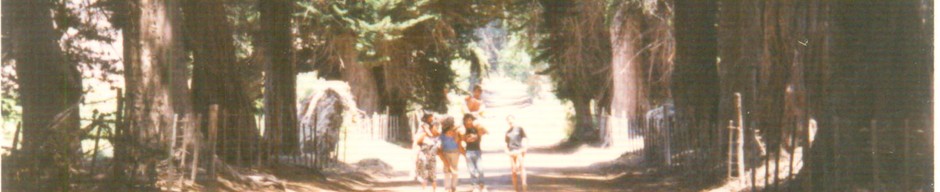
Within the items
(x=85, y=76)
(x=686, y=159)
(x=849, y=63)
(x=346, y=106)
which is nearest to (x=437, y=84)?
(x=346, y=106)

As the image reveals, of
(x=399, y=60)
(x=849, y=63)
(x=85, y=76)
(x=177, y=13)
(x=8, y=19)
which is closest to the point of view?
(x=849, y=63)

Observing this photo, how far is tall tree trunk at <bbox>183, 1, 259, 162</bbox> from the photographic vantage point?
1800 cm

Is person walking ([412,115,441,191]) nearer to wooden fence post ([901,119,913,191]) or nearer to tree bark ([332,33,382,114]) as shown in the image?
A: wooden fence post ([901,119,913,191])

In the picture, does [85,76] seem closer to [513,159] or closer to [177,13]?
[177,13]

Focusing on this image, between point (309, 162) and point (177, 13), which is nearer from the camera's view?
point (177, 13)

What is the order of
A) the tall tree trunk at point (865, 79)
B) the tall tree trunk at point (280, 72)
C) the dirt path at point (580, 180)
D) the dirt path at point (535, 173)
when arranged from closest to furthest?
the tall tree trunk at point (865, 79) < the dirt path at point (580, 180) < the dirt path at point (535, 173) < the tall tree trunk at point (280, 72)

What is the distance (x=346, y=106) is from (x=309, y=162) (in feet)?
30.0

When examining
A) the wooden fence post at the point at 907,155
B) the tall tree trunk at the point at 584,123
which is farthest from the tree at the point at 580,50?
the wooden fence post at the point at 907,155

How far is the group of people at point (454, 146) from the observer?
15641mm

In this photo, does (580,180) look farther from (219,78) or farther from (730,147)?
(219,78)

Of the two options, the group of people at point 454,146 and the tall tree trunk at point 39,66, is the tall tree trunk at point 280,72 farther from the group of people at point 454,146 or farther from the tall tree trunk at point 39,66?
the group of people at point 454,146

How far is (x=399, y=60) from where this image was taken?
37.3m

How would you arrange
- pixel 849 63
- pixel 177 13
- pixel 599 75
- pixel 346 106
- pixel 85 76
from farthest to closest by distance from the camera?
pixel 599 75, pixel 346 106, pixel 85 76, pixel 177 13, pixel 849 63

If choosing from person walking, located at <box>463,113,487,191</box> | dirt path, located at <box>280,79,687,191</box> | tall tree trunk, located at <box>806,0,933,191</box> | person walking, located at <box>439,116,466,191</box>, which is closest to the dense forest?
tall tree trunk, located at <box>806,0,933,191</box>
